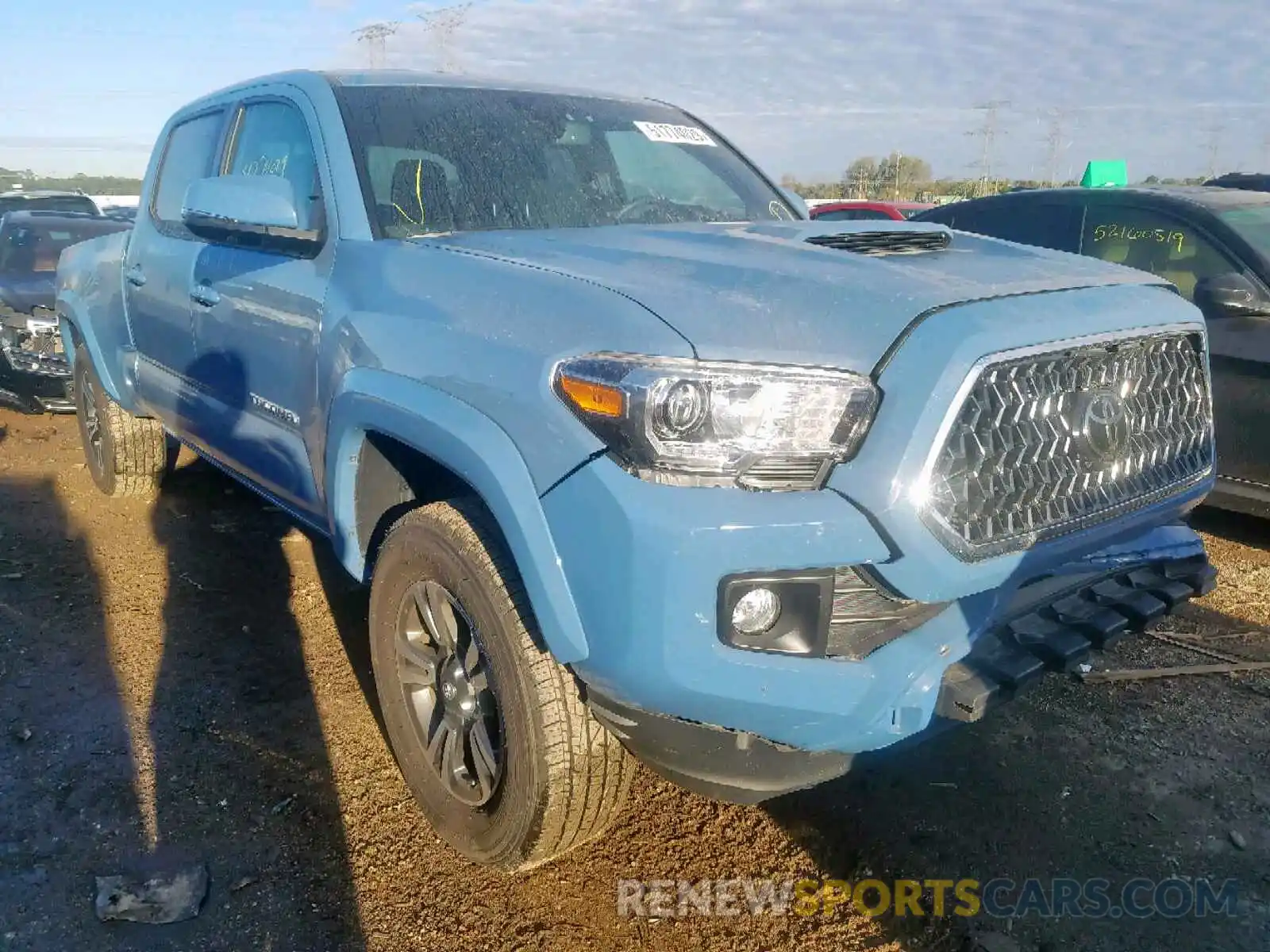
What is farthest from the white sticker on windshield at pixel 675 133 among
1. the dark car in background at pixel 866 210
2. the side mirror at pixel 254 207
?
the dark car in background at pixel 866 210

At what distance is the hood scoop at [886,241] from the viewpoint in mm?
2539

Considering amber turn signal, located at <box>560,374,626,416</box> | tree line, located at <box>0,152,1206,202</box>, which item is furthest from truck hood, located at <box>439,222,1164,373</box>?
tree line, located at <box>0,152,1206,202</box>

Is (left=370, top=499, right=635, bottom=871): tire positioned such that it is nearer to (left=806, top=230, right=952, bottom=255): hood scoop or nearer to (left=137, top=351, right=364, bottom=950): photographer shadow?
(left=137, top=351, right=364, bottom=950): photographer shadow

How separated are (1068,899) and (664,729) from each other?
1206mm

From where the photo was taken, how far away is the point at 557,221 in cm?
310

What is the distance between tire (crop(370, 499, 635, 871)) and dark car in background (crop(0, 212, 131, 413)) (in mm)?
6469

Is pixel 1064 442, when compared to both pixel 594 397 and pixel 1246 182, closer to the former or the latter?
pixel 594 397

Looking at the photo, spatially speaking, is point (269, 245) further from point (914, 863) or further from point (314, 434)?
point (914, 863)

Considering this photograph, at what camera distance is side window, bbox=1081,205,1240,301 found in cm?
484

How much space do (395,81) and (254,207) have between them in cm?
77

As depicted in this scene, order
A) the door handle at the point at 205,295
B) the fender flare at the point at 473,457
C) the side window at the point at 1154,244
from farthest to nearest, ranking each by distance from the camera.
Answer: the side window at the point at 1154,244
the door handle at the point at 205,295
the fender flare at the point at 473,457

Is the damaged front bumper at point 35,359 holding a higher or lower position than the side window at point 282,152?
lower

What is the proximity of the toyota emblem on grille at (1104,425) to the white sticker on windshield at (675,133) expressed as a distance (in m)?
2.00

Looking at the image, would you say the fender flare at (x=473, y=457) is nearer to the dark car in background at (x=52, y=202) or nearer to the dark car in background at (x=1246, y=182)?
the dark car in background at (x=1246, y=182)
